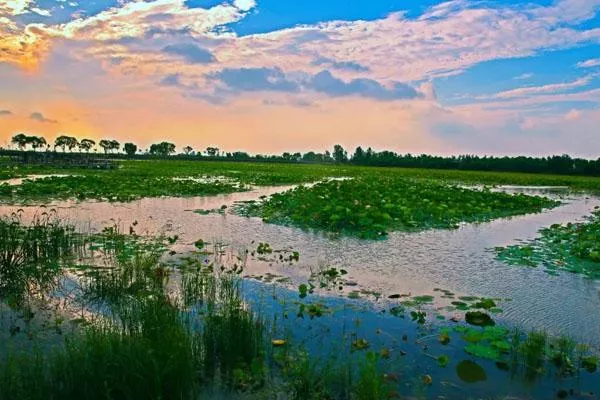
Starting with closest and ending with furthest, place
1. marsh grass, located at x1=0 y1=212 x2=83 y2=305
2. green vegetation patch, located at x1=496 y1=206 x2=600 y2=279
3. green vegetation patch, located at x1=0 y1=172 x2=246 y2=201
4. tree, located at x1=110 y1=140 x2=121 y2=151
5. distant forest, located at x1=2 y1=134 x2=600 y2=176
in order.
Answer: marsh grass, located at x1=0 y1=212 x2=83 y2=305 → green vegetation patch, located at x1=496 y1=206 x2=600 y2=279 → green vegetation patch, located at x1=0 y1=172 x2=246 y2=201 → distant forest, located at x1=2 y1=134 x2=600 y2=176 → tree, located at x1=110 y1=140 x2=121 y2=151

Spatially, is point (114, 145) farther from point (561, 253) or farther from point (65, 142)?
point (561, 253)

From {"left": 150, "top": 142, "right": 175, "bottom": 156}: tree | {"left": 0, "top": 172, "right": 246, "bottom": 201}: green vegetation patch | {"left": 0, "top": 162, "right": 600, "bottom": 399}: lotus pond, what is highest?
{"left": 150, "top": 142, "right": 175, "bottom": 156}: tree

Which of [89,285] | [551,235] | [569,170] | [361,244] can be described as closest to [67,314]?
[89,285]

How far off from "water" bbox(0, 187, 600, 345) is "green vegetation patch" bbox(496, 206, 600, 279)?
37 centimetres

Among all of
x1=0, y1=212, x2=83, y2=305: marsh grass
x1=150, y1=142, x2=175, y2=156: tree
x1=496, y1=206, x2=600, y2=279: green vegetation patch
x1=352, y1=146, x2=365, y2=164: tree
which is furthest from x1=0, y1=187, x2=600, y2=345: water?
x1=150, y1=142, x2=175, y2=156: tree

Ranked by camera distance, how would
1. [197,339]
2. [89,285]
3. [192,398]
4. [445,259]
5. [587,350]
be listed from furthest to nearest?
1. [445,259]
2. [89,285]
3. [587,350]
4. [197,339]
5. [192,398]

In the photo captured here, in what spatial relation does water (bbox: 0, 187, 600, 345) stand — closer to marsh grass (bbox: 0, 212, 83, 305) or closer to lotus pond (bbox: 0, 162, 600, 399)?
lotus pond (bbox: 0, 162, 600, 399)

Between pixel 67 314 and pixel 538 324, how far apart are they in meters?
6.19

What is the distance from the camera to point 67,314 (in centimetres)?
586

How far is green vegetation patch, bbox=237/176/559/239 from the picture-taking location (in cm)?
1406

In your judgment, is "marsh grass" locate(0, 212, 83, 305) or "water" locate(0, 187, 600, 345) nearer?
"marsh grass" locate(0, 212, 83, 305)

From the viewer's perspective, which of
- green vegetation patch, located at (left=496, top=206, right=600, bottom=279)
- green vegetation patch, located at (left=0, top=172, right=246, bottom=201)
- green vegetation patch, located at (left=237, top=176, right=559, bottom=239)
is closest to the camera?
green vegetation patch, located at (left=496, top=206, right=600, bottom=279)

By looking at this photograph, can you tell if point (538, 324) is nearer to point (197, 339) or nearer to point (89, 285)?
point (197, 339)

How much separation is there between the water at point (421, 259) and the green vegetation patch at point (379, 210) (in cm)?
85
